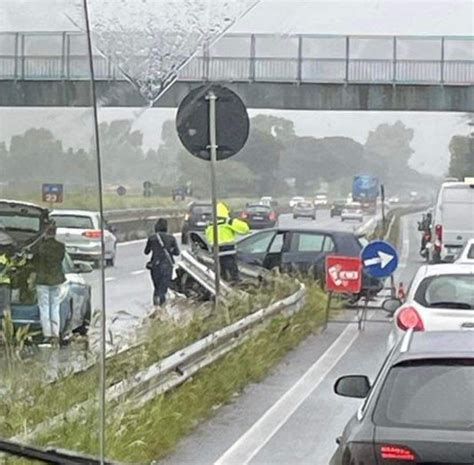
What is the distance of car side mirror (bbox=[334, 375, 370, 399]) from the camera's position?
7.19m

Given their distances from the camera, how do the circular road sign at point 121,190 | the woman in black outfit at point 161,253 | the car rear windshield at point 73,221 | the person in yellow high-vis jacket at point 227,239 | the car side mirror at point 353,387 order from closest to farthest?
1. the car rear windshield at point 73,221
2. the car side mirror at point 353,387
3. the circular road sign at point 121,190
4. the woman in black outfit at point 161,253
5. the person in yellow high-vis jacket at point 227,239

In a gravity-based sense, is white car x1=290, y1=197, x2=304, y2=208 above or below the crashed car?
below

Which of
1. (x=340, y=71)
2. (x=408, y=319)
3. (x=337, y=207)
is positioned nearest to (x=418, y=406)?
(x=408, y=319)

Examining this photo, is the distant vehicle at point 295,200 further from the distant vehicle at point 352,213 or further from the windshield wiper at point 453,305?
the windshield wiper at point 453,305

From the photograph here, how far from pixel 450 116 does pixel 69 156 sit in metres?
13.2

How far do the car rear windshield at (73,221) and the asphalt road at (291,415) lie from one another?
4421 millimetres

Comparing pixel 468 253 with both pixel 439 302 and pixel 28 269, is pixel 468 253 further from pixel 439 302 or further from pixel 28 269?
pixel 28 269

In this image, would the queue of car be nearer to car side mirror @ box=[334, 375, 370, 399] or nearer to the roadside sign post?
car side mirror @ box=[334, 375, 370, 399]

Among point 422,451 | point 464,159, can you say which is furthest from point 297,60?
point 422,451

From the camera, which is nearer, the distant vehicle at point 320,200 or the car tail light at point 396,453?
the car tail light at point 396,453

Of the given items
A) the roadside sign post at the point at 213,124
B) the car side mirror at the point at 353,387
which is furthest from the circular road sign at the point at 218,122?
the car side mirror at the point at 353,387

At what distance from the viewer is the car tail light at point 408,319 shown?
12.2 m

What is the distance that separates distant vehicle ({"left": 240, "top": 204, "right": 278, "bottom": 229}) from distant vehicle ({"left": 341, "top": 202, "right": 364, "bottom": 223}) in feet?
3.47

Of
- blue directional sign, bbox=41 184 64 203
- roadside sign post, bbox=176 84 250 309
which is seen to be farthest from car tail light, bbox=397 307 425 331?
blue directional sign, bbox=41 184 64 203
